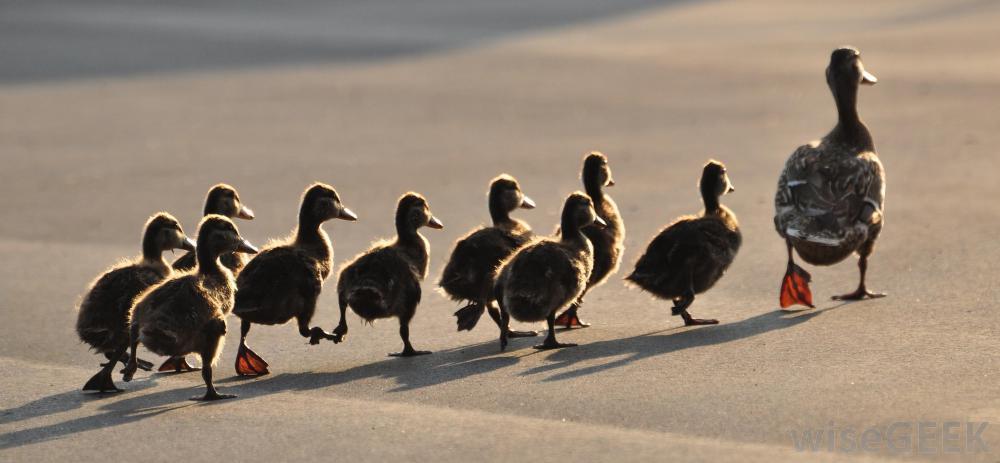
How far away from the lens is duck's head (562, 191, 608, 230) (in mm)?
10211

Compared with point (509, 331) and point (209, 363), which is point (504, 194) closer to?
point (509, 331)

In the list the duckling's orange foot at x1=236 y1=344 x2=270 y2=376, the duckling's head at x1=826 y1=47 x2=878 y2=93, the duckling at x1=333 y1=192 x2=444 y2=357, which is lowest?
the duckling's orange foot at x1=236 y1=344 x2=270 y2=376

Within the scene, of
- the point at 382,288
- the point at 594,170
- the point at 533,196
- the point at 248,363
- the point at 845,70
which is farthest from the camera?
the point at 533,196

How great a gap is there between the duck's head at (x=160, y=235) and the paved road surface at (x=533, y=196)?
0.85 metres

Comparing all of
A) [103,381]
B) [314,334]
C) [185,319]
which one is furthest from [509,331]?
[103,381]

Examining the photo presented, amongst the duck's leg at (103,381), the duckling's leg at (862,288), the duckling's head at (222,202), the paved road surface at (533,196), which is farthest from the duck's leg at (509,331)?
the duck's leg at (103,381)

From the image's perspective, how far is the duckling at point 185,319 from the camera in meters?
8.70

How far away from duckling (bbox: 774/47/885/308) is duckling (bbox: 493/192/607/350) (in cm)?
161

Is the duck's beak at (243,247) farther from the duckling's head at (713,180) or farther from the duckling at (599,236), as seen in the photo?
the duckling's head at (713,180)

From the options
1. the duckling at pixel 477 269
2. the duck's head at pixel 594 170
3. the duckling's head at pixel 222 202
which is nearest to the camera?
the duckling at pixel 477 269

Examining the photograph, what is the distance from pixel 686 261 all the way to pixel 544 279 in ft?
4.38

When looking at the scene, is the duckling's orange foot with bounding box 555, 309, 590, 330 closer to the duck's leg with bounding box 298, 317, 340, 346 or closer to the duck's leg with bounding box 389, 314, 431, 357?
the duck's leg with bounding box 389, 314, 431, 357

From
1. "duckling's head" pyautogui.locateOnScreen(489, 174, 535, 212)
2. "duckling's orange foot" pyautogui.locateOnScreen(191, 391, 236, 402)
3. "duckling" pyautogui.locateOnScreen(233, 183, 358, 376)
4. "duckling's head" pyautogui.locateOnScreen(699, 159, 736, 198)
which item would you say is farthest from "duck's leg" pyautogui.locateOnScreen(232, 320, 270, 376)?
"duckling's head" pyautogui.locateOnScreen(699, 159, 736, 198)

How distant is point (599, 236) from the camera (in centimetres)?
1098
